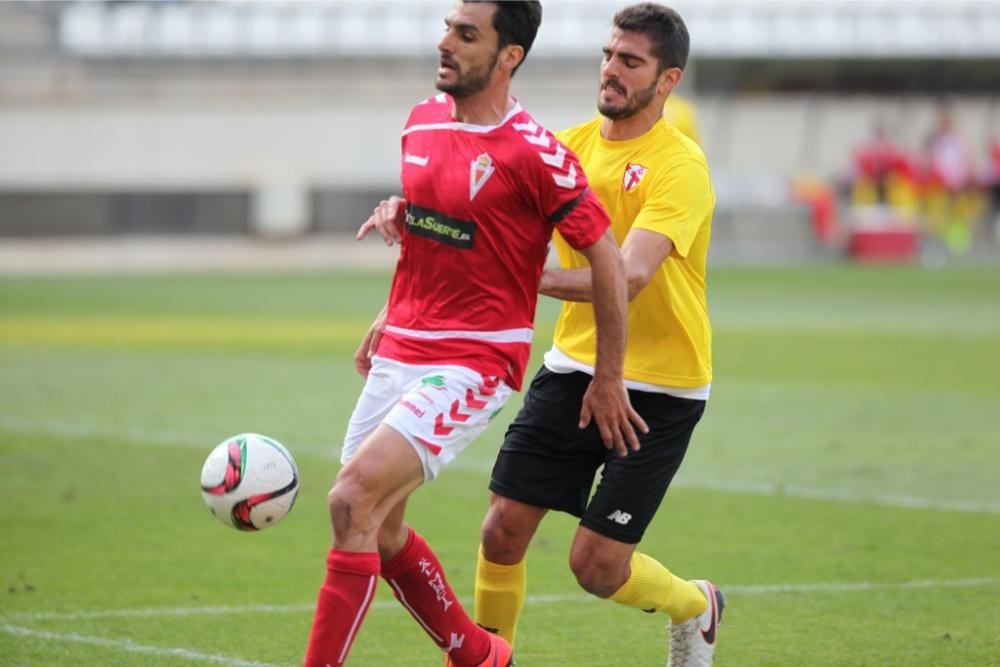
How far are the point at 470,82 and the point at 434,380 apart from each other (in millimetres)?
991

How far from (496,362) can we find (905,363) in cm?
1246

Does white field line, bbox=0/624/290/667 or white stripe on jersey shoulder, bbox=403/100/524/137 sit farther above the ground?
white stripe on jersey shoulder, bbox=403/100/524/137

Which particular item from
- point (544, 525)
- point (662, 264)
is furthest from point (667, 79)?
point (544, 525)

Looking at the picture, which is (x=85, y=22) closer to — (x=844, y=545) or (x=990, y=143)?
→ (x=990, y=143)

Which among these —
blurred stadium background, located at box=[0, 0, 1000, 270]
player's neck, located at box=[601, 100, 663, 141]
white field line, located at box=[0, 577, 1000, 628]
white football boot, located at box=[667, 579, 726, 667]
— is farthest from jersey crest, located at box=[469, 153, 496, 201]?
blurred stadium background, located at box=[0, 0, 1000, 270]

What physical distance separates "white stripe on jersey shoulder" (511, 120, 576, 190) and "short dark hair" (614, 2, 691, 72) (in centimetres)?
89

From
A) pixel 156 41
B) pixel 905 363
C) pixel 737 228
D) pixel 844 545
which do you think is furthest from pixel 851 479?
pixel 156 41

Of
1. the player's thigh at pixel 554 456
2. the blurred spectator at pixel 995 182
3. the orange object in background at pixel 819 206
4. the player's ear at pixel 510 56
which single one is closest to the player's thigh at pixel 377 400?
the player's thigh at pixel 554 456

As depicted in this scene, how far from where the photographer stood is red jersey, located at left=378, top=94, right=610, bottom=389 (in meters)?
5.55

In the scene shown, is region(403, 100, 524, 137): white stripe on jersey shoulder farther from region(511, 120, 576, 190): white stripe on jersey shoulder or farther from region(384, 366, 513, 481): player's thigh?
region(384, 366, 513, 481): player's thigh

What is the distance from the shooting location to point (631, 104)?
20.6ft

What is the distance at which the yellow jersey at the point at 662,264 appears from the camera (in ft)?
20.3

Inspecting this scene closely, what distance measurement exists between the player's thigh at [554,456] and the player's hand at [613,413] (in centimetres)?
43

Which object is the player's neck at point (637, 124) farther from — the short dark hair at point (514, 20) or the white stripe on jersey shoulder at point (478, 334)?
the white stripe on jersey shoulder at point (478, 334)
